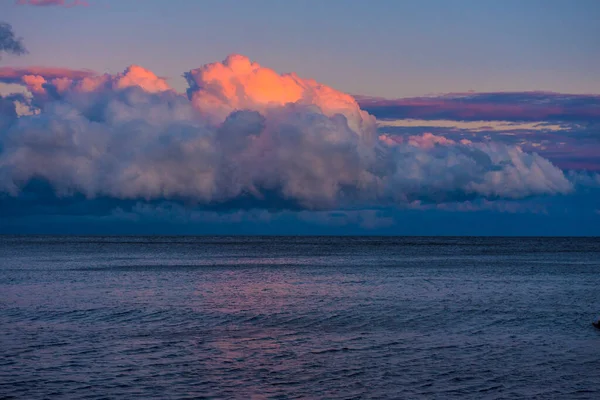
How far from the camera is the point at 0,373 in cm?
2630

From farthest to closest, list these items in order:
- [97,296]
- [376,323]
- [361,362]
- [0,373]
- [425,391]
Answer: [97,296] < [376,323] < [361,362] < [0,373] < [425,391]

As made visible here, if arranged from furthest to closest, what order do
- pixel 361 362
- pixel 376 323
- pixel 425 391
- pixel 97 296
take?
1. pixel 97 296
2. pixel 376 323
3. pixel 361 362
4. pixel 425 391

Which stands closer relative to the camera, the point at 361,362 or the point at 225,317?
the point at 361,362

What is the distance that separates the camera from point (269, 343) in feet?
111

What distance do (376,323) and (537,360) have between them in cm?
1211

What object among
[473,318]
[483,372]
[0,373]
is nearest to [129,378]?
[0,373]

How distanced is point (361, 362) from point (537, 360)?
25.3 ft

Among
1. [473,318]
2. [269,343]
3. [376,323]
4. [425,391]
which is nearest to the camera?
[425,391]

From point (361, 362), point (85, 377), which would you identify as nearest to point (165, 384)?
point (85, 377)

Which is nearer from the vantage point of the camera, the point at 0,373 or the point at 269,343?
the point at 0,373

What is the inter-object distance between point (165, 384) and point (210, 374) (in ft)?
7.09

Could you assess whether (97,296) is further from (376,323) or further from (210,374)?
(210,374)

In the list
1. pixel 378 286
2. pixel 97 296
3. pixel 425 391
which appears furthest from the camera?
pixel 378 286

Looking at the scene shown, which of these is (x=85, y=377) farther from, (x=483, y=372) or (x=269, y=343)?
(x=483, y=372)
